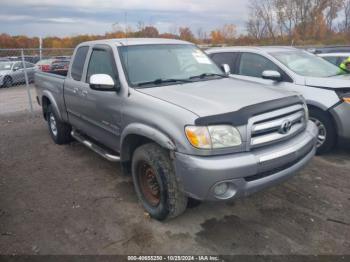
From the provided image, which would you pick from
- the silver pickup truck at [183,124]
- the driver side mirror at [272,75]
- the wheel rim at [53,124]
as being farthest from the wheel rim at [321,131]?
the wheel rim at [53,124]

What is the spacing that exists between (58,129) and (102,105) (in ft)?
7.53

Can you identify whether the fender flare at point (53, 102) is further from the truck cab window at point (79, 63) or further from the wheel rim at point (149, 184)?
the wheel rim at point (149, 184)

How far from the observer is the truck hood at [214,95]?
2961mm

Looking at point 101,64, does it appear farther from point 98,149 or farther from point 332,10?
point 332,10

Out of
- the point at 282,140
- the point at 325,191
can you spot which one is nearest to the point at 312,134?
the point at 282,140

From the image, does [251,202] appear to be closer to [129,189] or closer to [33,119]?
[129,189]

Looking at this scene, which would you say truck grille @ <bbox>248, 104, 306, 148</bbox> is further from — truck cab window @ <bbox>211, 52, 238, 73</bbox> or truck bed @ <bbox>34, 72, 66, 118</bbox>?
truck bed @ <bbox>34, 72, 66, 118</bbox>

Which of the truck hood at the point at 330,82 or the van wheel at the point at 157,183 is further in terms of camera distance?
the truck hood at the point at 330,82

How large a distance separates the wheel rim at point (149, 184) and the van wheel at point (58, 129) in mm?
2871

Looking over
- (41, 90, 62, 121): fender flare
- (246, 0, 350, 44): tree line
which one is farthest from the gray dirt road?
(246, 0, 350, 44): tree line

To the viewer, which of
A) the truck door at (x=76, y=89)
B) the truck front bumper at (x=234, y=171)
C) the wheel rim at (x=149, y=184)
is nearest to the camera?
the truck front bumper at (x=234, y=171)

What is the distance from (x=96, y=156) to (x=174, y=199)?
9.11 feet

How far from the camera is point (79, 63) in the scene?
4914 millimetres

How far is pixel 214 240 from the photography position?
3.13 meters
